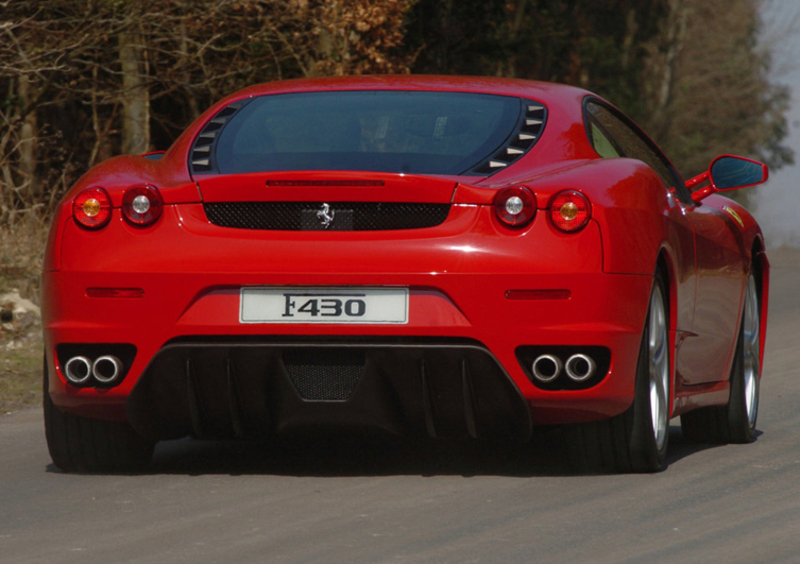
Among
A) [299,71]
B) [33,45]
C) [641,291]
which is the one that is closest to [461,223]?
[641,291]

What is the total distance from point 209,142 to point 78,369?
94 centimetres

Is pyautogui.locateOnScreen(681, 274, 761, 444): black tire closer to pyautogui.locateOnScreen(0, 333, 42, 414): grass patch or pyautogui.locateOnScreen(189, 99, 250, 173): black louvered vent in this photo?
pyautogui.locateOnScreen(189, 99, 250, 173): black louvered vent

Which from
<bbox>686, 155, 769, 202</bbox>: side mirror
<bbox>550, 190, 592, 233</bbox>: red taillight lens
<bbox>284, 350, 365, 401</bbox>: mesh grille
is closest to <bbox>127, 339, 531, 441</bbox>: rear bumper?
<bbox>284, 350, 365, 401</bbox>: mesh grille

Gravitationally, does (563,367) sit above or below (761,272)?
above

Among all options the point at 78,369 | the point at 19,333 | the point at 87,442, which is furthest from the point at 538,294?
the point at 19,333

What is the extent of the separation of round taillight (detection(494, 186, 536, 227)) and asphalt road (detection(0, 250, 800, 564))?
882mm

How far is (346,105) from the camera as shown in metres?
5.98

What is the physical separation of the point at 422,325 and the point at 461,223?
35 centimetres

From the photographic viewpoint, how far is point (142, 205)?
5.41m

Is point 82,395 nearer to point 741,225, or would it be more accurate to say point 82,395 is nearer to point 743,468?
point 743,468

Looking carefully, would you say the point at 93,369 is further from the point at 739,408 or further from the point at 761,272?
the point at 761,272

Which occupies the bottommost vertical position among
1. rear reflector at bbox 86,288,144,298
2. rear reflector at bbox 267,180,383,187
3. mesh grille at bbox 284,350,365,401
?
mesh grille at bbox 284,350,365,401

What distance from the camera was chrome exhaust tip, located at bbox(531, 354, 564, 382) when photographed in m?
5.29

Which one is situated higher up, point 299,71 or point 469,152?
point 469,152
